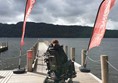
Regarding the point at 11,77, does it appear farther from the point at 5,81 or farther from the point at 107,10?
the point at 107,10

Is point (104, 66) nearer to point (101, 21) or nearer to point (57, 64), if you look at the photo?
point (101, 21)

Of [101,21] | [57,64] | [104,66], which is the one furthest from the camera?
[57,64]

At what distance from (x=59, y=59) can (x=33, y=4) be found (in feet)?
12.8

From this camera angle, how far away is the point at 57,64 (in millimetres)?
10070

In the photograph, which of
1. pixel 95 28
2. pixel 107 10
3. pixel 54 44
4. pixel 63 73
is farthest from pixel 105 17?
pixel 63 73

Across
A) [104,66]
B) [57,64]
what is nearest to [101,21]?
[104,66]

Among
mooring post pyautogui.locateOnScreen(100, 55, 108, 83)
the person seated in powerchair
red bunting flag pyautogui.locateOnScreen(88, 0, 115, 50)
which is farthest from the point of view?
the person seated in powerchair

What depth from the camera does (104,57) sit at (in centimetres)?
945

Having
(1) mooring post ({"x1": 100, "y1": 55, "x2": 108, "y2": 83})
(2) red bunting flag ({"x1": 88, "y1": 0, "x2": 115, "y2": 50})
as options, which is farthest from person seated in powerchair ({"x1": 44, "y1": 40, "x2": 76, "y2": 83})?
(1) mooring post ({"x1": 100, "y1": 55, "x2": 108, "y2": 83})

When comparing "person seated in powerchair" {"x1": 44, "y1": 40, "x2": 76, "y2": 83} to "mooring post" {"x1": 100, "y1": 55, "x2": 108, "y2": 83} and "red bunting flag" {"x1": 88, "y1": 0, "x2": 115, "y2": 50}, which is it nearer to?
"red bunting flag" {"x1": 88, "y1": 0, "x2": 115, "y2": 50}

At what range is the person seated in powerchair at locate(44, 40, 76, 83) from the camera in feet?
32.7

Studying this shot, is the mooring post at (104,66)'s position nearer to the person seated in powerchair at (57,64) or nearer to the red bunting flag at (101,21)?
the red bunting flag at (101,21)

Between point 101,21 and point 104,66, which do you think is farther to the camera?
point 104,66

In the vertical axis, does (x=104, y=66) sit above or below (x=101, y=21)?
below
